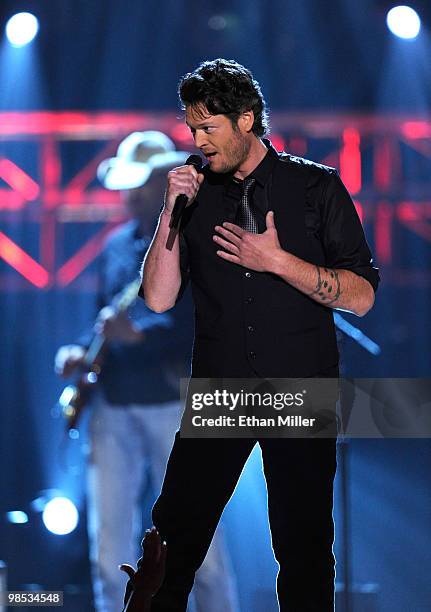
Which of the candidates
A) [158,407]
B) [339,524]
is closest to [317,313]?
[158,407]

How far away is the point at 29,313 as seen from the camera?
204 inches

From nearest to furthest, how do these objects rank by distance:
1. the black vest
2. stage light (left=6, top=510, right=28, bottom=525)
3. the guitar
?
the black vest → the guitar → stage light (left=6, top=510, right=28, bottom=525)

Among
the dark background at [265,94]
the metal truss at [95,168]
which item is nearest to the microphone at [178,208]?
the dark background at [265,94]

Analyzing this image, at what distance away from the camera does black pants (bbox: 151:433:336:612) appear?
234 cm

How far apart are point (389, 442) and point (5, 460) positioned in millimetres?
1899

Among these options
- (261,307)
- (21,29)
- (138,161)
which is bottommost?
(261,307)

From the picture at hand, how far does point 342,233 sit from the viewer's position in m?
2.39

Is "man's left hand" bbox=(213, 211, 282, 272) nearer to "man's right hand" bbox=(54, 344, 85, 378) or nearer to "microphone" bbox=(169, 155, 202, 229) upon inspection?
"microphone" bbox=(169, 155, 202, 229)

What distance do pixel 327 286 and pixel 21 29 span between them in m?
3.08

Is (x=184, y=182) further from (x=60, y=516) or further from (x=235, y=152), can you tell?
(x=60, y=516)

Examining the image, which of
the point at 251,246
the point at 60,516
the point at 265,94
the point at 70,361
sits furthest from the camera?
the point at 265,94

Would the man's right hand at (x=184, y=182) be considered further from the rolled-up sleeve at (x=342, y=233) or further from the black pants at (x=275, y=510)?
the black pants at (x=275, y=510)

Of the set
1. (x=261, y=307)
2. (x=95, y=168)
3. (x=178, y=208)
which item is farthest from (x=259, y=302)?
(x=95, y=168)

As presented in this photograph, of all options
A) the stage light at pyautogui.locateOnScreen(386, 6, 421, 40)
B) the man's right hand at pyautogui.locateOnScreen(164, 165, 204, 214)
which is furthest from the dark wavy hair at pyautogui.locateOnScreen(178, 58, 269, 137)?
the stage light at pyautogui.locateOnScreen(386, 6, 421, 40)
